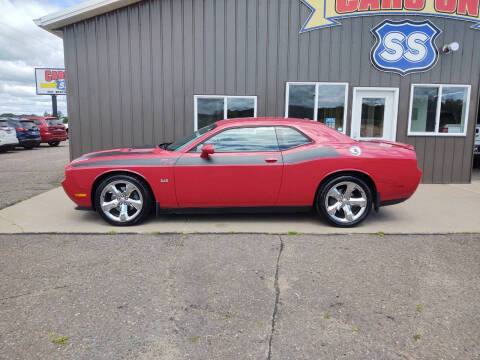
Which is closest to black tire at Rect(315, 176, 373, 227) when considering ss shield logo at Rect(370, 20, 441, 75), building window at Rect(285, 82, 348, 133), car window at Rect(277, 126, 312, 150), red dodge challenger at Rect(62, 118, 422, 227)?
red dodge challenger at Rect(62, 118, 422, 227)

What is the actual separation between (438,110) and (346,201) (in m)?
5.13

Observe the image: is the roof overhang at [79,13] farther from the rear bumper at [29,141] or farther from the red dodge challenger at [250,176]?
the rear bumper at [29,141]

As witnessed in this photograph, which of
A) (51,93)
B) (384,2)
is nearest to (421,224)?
(384,2)

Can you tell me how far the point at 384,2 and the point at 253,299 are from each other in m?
7.73

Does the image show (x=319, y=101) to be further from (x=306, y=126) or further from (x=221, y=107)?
(x=306, y=126)

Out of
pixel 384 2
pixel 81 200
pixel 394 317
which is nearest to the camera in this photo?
pixel 394 317

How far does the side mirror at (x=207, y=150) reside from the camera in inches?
175

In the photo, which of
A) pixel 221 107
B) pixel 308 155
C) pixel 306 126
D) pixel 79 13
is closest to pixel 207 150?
pixel 308 155

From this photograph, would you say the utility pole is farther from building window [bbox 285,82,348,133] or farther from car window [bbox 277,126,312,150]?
car window [bbox 277,126,312,150]

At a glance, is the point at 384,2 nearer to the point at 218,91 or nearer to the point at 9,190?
the point at 218,91

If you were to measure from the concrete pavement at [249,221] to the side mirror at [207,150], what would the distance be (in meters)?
0.98

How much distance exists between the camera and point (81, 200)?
4668 millimetres

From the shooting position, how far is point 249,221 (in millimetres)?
4969

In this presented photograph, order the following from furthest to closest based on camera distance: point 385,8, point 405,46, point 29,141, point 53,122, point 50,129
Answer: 1. point 53,122
2. point 50,129
3. point 29,141
4. point 405,46
5. point 385,8
